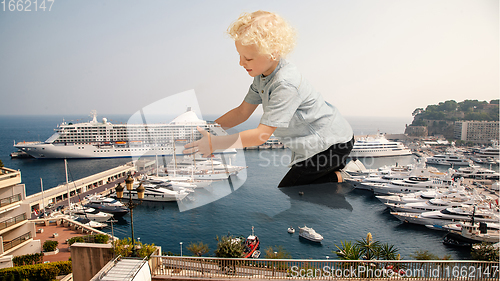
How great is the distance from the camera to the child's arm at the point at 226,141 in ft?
2.80

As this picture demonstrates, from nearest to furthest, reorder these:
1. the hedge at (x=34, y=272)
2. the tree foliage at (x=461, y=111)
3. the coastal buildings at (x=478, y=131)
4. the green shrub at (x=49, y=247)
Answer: the hedge at (x=34, y=272) < the green shrub at (x=49, y=247) < the coastal buildings at (x=478, y=131) < the tree foliage at (x=461, y=111)

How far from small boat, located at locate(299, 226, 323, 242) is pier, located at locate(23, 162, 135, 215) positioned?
30.7ft

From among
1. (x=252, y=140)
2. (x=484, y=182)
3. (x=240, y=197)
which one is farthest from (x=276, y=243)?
(x=484, y=182)

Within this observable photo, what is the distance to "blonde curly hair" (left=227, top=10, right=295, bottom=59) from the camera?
87cm

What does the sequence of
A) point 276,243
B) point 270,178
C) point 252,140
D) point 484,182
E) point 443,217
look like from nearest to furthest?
point 252,140 → point 276,243 → point 443,217 → point 270,178 → point 484,182

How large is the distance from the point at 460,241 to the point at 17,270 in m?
10.9

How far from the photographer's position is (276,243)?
8344mm

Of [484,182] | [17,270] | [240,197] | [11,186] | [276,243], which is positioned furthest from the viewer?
[484,182]

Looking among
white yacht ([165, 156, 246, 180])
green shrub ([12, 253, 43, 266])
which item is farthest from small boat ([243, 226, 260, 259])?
green shrub ([12, 253, 43, 266])

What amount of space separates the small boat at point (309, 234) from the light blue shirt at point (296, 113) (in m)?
7.82

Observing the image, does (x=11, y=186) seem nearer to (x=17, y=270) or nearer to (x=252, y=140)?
(x=17, y=270)

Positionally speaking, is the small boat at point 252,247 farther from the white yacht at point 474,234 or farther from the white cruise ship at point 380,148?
the white cruise ship at point 380,148

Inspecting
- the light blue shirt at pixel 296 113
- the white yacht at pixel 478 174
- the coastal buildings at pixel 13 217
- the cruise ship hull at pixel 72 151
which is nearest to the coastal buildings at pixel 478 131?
the white yacht at pixel 478 174

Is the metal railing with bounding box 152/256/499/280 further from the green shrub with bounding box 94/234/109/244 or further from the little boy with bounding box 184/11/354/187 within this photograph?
the green shrub with bounding box 94/234/109/244
